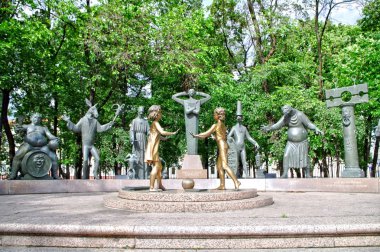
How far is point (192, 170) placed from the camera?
13625 millimetres

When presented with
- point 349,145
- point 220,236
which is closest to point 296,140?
point 349,145

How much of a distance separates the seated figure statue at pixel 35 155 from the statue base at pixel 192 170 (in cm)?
449

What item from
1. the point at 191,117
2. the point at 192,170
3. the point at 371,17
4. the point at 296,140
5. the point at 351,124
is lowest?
the point at 192,170

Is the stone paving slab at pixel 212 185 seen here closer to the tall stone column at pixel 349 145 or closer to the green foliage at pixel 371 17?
A: the tall stone column at pixel 349 145

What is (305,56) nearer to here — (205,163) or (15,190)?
(205,163)

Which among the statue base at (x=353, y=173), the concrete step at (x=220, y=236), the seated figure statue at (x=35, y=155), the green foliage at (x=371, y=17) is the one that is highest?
the green foliage at (x=371, y=17)

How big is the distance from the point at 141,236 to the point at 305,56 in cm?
2264

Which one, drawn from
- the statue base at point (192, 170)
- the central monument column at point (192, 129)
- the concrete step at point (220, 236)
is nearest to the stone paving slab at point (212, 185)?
the statue base at point (192, 170)

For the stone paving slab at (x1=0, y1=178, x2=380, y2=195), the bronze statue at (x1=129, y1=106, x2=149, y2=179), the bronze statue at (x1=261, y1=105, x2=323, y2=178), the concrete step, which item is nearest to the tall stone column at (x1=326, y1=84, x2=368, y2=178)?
the stone paving slab at (x1=0, y1=178, x2=380, y2=195)

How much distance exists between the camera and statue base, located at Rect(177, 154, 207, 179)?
13.4 metres

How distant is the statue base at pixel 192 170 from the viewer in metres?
13.4

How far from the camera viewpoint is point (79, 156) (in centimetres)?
2077

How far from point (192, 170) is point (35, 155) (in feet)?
18.1

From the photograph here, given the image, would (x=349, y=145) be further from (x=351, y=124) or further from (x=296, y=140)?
(x=296, y=140)
